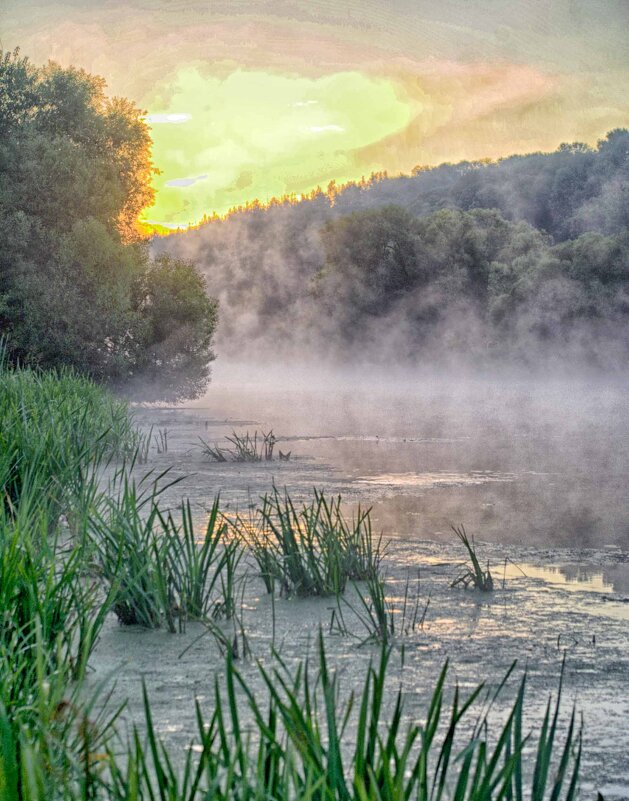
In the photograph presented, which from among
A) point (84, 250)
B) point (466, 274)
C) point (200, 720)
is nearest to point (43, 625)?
point (200, 720)

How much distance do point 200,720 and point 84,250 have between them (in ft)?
59.9

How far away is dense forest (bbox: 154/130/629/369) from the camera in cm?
3534

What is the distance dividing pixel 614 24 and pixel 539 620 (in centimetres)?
4458

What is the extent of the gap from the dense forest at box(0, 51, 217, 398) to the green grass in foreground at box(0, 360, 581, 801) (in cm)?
1285

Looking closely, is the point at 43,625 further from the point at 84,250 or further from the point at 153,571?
the point at 84,250

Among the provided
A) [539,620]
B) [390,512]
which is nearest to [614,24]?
[390,512]

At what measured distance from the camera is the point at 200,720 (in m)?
1.68

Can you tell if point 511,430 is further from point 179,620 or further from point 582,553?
point 179,620

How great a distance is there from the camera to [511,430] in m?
16.2

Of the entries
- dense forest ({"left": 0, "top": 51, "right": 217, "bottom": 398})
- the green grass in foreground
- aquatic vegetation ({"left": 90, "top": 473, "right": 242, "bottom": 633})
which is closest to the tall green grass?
the green grass in foreground

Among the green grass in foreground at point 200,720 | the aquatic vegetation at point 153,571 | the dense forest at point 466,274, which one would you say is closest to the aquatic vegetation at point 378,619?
the green grass in foreground at point 200,720

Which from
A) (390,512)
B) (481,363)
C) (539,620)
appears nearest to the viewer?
(539,620)

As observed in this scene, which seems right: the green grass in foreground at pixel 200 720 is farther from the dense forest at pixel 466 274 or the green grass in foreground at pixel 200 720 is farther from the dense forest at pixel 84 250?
the dense forest at pixel 466 274

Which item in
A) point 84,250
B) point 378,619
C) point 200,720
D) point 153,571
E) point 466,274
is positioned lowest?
point 378,619
